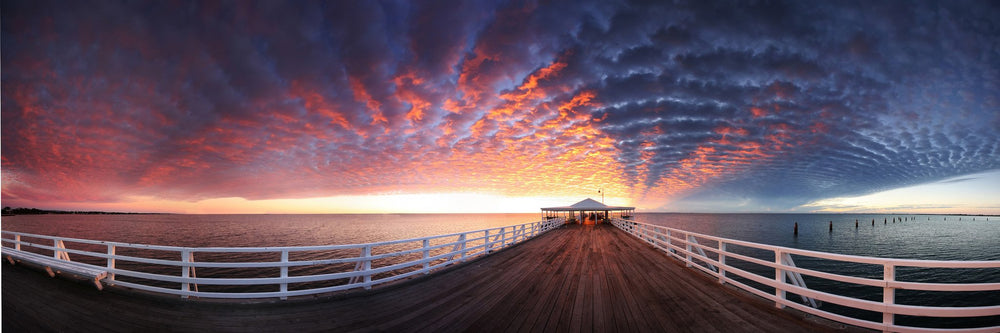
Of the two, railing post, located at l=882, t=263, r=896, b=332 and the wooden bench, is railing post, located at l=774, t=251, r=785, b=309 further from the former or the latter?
the wooden bench

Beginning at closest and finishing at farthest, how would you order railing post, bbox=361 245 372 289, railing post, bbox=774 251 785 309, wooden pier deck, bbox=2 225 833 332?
wooden pier deck, bbox=2 225 833 332 → railing post, bbox=774 251 785 309 → railing post, bbox=361 245 372 289

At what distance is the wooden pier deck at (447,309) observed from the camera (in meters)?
5.00

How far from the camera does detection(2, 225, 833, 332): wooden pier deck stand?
5.00 meters

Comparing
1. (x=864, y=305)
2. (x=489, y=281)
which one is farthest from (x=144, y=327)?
(x=864, y=305)

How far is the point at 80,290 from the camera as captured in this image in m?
6.78

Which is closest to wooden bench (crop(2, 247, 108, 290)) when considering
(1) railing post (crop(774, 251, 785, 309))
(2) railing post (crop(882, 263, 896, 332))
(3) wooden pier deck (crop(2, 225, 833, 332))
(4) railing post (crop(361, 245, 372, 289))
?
(3) wooden pier deck (crop(2, 225, 833, 332))

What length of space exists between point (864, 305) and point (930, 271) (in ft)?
76.7

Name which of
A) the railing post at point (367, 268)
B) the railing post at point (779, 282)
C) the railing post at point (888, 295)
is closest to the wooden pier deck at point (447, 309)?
the railing post at point (779, 282)

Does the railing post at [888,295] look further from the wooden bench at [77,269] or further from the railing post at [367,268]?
the wooden bench at [77,269]

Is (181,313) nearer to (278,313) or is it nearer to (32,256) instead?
(278,313)

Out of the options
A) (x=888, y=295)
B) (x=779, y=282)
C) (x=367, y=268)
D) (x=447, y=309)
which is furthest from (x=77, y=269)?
(x=888, y=295)

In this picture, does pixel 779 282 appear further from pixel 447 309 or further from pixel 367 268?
pixel 367 268

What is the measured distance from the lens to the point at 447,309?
5680 millimetres

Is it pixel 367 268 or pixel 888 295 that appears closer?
pixel 888 295
